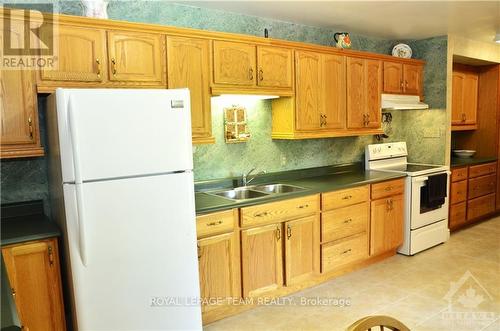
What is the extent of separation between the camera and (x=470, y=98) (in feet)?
18.8

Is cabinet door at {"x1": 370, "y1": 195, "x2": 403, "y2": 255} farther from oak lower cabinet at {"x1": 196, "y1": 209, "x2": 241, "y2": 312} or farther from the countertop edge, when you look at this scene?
oak lower cabinet at {"x1": 196, "y1": 209, "x2": 241, "y2": 312}

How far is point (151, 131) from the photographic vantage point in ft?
7.49

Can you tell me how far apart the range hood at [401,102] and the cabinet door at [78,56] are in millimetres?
3017

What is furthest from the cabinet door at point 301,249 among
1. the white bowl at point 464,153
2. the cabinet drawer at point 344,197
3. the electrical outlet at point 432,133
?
the white bowl at point 464,153

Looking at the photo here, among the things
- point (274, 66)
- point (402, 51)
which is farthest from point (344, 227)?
point (402, 51)

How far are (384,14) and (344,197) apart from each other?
1.73 m

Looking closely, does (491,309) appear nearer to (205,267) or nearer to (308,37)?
(205,267)

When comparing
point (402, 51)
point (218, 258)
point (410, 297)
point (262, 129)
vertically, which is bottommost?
point (410, 297)

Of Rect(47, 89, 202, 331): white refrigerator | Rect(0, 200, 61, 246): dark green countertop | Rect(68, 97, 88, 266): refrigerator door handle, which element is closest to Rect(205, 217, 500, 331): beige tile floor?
Rect(47, 89, 202, 331): white refrigerator

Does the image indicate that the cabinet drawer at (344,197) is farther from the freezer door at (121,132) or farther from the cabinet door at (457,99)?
the cabinet door at (457,99)

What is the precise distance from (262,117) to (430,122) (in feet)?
7.78

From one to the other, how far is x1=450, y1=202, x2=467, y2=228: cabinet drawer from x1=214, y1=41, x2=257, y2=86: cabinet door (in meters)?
3.29

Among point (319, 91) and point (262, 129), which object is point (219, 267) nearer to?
point (262, 129)

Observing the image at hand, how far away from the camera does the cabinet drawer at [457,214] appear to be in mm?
4895
